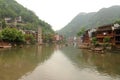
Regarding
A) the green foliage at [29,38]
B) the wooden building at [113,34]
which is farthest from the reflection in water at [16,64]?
the green foliage at [29,38]

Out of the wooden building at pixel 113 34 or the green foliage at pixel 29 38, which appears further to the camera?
the green foliage at pixel 29 38

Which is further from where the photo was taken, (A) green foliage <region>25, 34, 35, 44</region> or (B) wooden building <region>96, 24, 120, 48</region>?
(A) green foliage <region>25, 34, 35, 44</region>

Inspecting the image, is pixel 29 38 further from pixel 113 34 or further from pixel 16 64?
pixel 16 64

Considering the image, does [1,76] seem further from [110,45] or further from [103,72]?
[110,45]

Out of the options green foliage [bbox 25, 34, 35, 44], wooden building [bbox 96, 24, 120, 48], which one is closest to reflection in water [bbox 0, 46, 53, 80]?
wooden building [bbox 96, 24, 120, 48]

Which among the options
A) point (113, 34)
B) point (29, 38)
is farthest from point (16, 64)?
point (29, 38)

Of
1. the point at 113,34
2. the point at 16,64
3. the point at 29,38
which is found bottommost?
the point at 16,64

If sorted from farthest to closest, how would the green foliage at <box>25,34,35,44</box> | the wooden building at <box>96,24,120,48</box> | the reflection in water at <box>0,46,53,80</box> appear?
1. the green foliage at <box>25,34,35,44</box>
2. the wooden building at <box>96,24,120,48</box>
3. the reflection in water at <box>0,46,53,80</box>

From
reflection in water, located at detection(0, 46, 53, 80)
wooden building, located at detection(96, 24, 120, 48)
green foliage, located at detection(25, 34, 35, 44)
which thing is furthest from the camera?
green foliage, located at detection(25, 34, 35, 44)

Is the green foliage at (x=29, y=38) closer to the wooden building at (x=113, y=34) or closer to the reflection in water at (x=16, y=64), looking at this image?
the wooden building at (x=113, y=34)

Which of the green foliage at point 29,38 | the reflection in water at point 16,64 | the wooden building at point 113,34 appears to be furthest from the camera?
the green foliage at point 29,38

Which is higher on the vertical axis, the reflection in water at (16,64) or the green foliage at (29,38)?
the green foliage at (29,38)

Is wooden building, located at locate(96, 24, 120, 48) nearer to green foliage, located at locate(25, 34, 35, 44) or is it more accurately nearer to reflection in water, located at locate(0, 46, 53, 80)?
reflection in water, located at locate(0, 46, 53, 80)

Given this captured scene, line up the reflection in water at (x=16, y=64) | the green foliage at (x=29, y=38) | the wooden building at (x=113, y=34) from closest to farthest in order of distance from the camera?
the reflection in water at (x=16, y=64)
the wooden building at (x=113, y=34)
the green foliage at (x=29, y=38)
